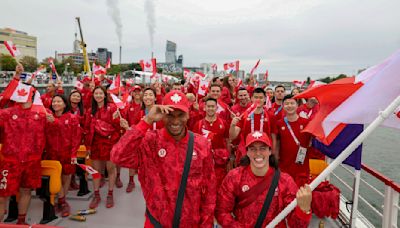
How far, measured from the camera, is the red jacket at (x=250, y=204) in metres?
1.99

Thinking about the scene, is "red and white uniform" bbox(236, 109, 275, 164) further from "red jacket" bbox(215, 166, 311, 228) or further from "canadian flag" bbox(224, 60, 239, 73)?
"canadian flag" bbox(224, 60, 239, 73)

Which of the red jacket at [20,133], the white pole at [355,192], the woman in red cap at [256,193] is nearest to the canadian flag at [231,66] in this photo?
the white pole at [355,192]

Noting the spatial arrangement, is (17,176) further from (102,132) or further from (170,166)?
(170,166)

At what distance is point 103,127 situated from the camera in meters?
4.27

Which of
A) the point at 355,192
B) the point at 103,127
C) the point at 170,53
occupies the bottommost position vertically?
the point at 355,192

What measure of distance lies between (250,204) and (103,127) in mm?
2874

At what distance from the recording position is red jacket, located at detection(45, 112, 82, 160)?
382 centimetres

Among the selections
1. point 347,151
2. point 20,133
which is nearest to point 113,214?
point 20,133

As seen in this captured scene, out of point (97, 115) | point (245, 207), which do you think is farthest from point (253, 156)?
point (97, 115)

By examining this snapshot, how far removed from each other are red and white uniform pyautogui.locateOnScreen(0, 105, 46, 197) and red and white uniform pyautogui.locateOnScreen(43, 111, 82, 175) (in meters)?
0.36

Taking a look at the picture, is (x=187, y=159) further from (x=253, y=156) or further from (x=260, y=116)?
(x=260, y=116)

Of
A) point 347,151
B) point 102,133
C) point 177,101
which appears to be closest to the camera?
point 347,151

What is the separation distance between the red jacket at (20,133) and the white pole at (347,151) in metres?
2.77

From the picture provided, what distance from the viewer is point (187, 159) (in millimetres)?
1937
